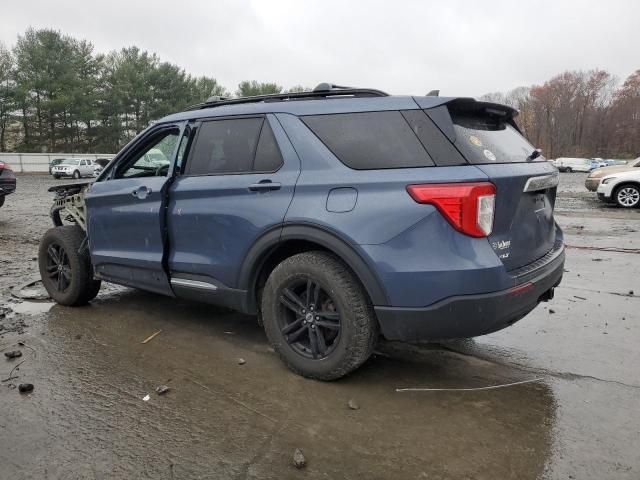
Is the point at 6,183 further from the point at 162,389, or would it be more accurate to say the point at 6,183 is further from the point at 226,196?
the point at 162,389

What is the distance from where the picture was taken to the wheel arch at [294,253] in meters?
2.95

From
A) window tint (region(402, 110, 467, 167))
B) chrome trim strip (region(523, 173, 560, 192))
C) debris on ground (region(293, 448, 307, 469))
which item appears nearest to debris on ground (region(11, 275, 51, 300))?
debris on ground (region(293, 448, 307, 469))

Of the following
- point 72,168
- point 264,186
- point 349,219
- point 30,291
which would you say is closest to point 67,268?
point 30,291

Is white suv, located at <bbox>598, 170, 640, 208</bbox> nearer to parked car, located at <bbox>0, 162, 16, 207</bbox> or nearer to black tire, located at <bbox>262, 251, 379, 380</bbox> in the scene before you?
black tire, located at <bbox>262, 251, 379, 380</bbox>

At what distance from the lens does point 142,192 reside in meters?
4.12

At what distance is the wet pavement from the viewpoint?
2471 mm

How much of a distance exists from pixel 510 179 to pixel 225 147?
6.59 ft

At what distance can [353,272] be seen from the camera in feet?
10.1

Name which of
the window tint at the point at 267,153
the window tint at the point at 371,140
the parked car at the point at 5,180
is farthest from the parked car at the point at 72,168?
the window tint at the point at 371,140

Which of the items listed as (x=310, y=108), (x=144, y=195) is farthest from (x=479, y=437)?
(x=144, y=195)

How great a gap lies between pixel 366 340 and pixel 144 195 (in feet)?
7.30

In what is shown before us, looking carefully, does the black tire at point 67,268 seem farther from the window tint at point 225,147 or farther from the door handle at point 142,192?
the window tint at point 225,147

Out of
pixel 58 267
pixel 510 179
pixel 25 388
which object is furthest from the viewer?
pixel 58 267

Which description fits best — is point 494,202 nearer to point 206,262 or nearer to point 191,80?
point 206,262
